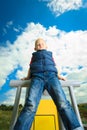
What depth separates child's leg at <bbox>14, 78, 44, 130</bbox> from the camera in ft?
5.09

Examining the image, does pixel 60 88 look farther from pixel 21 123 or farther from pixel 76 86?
pixel 21 123

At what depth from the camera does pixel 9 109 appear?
19.1 ft

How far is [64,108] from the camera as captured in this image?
5.27ft

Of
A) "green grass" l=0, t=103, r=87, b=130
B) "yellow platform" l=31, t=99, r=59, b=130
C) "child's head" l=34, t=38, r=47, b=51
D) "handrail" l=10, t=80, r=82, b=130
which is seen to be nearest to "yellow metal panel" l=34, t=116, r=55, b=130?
"yellow platform" l=31, t=99, r=59, b=130

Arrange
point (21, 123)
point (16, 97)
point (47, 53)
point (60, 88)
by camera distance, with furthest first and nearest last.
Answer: point (47, 53), point (16, 97), point (60, 88), point (21, 123)

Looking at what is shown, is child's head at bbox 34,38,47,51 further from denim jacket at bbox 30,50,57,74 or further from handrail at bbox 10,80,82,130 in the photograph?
handrail at bbox 10,80,82,130

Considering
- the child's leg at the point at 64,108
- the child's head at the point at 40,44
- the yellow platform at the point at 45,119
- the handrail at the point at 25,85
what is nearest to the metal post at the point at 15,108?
the handrail at the point at 25,85

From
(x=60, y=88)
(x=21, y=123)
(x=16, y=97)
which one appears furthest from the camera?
(x=16, y=97)

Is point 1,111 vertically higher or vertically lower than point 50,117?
higher

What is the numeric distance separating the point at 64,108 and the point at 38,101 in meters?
0.17

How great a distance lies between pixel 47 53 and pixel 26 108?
21.5 inches

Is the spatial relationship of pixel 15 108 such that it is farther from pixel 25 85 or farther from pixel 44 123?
pixel 44 123

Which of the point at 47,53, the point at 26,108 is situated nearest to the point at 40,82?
the point at 26,108

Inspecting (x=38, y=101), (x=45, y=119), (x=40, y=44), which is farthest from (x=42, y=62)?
(x=45, y=119)
